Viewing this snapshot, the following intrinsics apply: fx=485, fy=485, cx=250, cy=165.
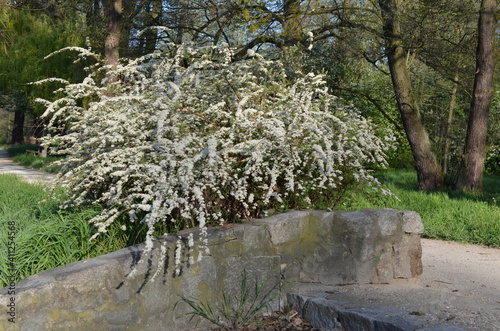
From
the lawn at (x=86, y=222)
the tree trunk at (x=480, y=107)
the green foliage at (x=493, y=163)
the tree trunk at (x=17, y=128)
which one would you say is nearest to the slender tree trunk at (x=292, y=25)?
the tree trunk at (x=480, y=107)

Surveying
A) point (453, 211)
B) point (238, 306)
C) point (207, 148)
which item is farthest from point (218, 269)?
point (453, 211)

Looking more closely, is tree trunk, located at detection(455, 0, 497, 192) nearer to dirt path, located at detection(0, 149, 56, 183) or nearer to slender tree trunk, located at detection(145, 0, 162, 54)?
dirt path, located at detection(0, 149, 56, 183)

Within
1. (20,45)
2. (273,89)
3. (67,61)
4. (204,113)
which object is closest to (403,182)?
(273,89)

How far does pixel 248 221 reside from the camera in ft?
13.0

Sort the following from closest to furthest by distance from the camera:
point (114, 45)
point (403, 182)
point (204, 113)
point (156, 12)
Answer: point (204, 113) → point (114, 45) → point (403, 182) → point (156, 12)

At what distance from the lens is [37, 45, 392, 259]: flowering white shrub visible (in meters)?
3.67

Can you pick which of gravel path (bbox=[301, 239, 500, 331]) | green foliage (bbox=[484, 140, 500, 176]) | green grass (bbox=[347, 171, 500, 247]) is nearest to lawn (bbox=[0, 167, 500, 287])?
green grass (bbox=[347, 171, 500, 247])

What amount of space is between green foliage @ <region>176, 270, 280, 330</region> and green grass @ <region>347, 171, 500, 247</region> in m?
2.54

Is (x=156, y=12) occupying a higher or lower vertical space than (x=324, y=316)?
higher

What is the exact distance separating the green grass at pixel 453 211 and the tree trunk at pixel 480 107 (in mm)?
357

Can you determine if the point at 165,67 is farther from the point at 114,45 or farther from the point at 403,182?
the point at 403,182

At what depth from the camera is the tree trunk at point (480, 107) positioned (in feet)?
27.7

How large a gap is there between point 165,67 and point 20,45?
13.7 m

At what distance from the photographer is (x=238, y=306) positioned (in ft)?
12.2
